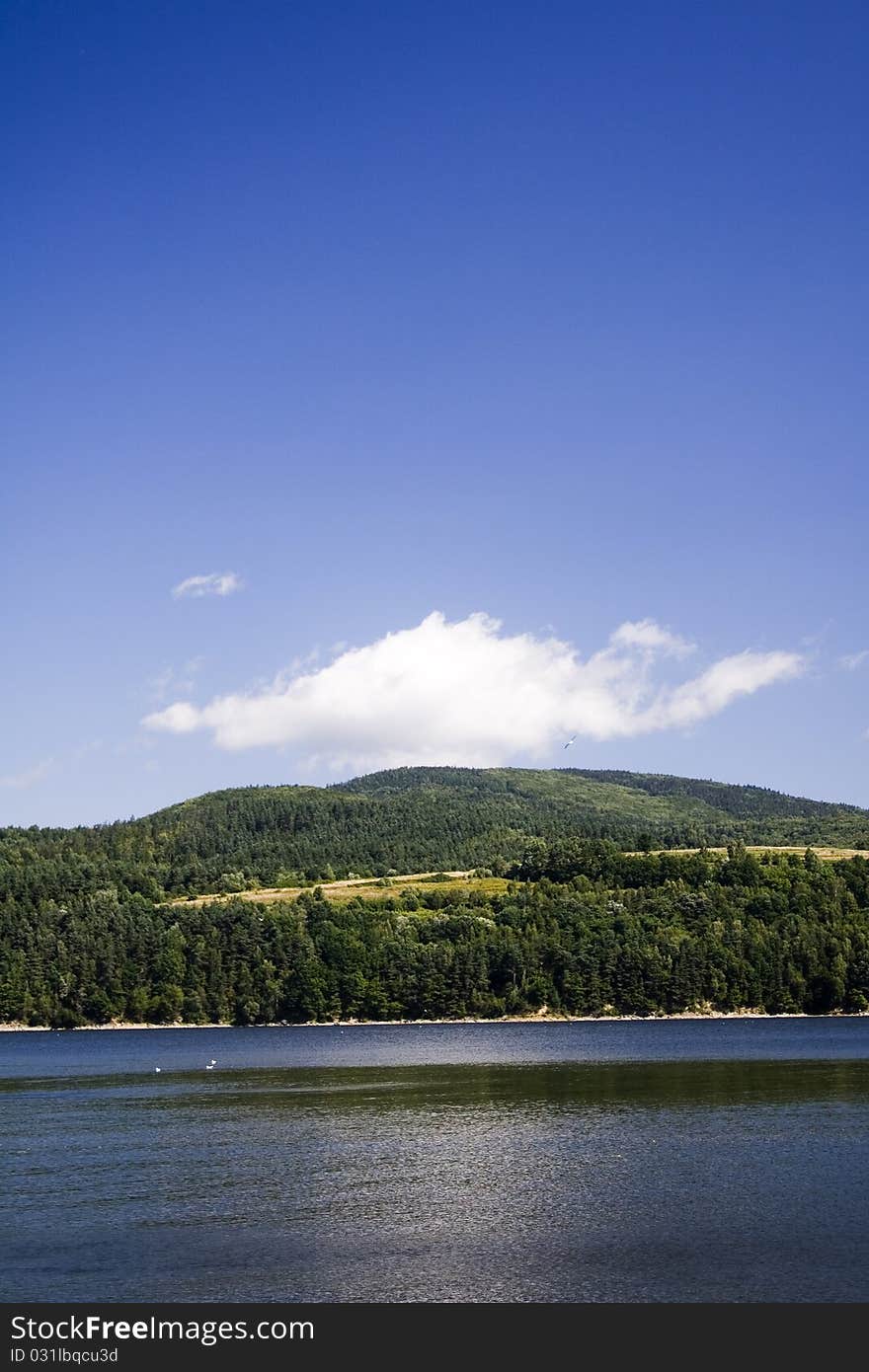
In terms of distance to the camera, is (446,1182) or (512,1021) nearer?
(446,1182)

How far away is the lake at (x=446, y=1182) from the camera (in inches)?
1785

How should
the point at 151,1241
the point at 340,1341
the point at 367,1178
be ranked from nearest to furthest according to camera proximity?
1. the point at 340,1341
2. the point at 151,1241
3. the point at 367,1178

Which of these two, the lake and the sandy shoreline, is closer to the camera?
the lake

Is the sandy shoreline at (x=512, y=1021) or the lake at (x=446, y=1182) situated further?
the sandy shoreline at (x=512, y=1021)

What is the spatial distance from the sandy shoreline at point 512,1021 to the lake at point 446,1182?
218 ft

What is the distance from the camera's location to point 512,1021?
193625mm

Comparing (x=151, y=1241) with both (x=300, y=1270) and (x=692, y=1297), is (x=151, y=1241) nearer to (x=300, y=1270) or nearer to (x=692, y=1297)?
(x=300, y=1270)

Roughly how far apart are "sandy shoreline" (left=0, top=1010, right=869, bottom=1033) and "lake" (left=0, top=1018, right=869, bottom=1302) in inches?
2615

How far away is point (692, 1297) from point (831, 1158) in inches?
1074

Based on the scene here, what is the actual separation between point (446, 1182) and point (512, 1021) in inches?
5268

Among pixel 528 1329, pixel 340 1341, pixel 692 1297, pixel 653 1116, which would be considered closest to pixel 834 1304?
pixel 692 1297

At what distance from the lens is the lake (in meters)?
45.3

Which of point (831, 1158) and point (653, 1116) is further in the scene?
point (653, 1116)

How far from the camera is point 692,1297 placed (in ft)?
140
